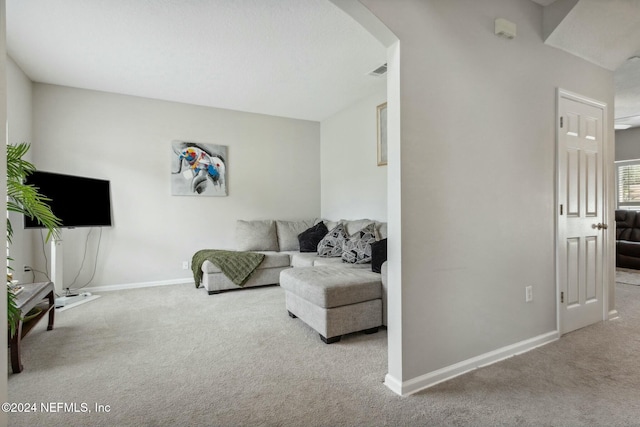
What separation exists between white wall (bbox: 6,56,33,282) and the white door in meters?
5.02

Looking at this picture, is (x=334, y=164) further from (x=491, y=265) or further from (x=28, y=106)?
(x=28, y=106)

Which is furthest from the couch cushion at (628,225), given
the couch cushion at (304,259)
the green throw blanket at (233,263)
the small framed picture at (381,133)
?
the green throw blanket at (233,263)

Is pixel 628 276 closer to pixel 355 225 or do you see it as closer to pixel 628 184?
pixel 628 184

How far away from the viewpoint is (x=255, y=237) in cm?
477

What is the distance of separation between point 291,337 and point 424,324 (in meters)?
1.16

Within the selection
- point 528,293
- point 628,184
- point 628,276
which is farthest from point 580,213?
point 628,184

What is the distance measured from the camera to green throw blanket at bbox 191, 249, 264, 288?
3.97 metres

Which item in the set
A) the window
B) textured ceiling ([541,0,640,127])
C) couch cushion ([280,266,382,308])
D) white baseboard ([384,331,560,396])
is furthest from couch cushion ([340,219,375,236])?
the window

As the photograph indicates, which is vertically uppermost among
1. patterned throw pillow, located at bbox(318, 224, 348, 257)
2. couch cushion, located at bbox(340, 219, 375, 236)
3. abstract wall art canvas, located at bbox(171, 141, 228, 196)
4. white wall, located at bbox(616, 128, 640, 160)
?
white wall, located at bbox(616, 128, 640, 160)

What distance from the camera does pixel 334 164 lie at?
5.31 m

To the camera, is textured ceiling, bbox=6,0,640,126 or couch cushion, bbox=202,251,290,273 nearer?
textured ceiling, bbox=6,0,640,126

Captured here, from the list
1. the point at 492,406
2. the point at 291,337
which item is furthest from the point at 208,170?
the point at 492,406

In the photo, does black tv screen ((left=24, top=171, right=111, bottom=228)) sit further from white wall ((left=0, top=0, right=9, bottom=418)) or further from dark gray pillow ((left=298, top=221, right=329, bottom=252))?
white wall ((left=0, top=0, right=9, bottom=418))

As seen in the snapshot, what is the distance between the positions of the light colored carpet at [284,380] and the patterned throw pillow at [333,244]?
4.27 feet
